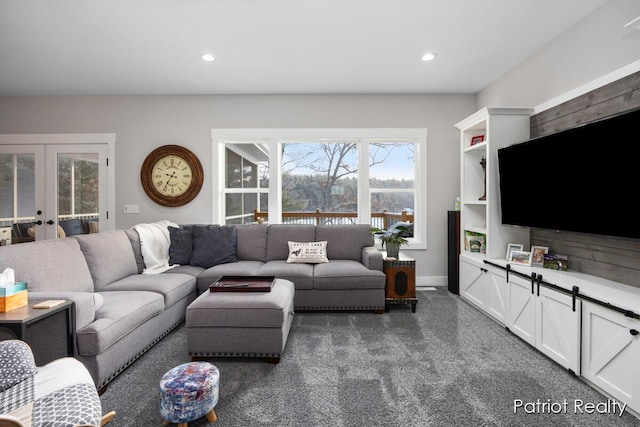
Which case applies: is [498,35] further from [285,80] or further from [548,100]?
[285,80]

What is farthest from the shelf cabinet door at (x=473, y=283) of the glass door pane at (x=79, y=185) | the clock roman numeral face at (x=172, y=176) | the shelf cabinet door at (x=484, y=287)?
the glass door pane at (x=79, y=185)

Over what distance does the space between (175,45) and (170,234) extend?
204 cm

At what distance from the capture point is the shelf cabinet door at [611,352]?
63.8 inches

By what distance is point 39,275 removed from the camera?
2010 mm

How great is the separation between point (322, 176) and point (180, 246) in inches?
84.2

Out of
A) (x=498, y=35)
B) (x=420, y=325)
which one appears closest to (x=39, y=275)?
(x=420, y=325)

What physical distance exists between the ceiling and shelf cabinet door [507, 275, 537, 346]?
2.22 meters

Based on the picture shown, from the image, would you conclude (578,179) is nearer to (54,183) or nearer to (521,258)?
(521,258)

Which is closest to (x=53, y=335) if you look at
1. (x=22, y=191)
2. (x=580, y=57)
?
(x=22, y=191)

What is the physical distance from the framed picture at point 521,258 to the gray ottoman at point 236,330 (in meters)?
2.21

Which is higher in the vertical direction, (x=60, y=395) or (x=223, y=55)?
(x=223, y=55)

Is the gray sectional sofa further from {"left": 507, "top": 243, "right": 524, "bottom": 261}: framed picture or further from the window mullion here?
{"left": 507, "top": 243, "right": 524, "bottom": 261}: framed picture

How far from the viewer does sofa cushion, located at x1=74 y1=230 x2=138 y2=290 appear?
8.35 feet

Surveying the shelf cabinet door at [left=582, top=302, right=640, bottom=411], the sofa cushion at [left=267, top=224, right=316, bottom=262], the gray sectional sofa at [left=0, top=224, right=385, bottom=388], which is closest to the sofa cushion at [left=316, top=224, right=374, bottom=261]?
the gray sectional sofa at [left=0, top=224, right=385, bottom=388]
